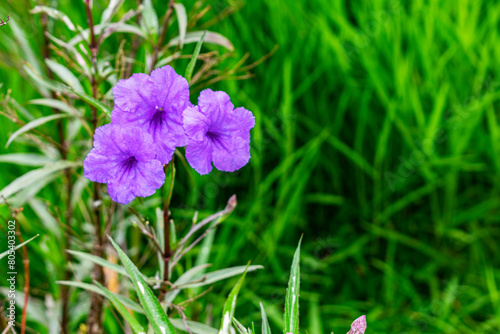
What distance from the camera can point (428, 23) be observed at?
1.75m

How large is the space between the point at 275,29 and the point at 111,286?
97cm

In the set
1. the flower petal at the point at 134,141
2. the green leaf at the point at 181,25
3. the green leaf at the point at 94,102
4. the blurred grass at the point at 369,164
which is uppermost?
the green leaf at the point at 181,25

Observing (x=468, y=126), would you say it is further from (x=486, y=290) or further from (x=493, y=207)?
(x=486, y=290)

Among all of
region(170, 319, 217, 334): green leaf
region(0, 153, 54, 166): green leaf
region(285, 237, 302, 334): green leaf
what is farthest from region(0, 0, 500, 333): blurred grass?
region(285, 237, 302, 334): green leaf

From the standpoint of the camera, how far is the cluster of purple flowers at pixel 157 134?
64 cm

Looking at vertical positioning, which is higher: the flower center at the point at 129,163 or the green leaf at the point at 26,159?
the flower center at the point at 129,163

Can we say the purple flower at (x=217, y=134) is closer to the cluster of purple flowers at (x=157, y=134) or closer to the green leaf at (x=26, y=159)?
the cluster of purple flowers at (x=157, y=134)

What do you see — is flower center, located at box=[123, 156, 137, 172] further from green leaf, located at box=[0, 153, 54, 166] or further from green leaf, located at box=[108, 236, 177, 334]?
green leaf, located at box=[0, 153, 54, 166]

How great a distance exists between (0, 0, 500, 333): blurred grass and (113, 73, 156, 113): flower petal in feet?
2.95

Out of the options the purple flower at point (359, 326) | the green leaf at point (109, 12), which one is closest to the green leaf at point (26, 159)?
the green leaf at point (109, 12)

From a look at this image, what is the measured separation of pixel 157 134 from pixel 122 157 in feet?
0.17

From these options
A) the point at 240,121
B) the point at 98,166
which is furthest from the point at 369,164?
the point at 98,166

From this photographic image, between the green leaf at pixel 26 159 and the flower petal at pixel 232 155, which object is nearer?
the flower petal at pixel 232 155

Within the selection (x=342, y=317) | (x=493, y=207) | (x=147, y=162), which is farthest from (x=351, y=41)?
(x=147, y=162)
